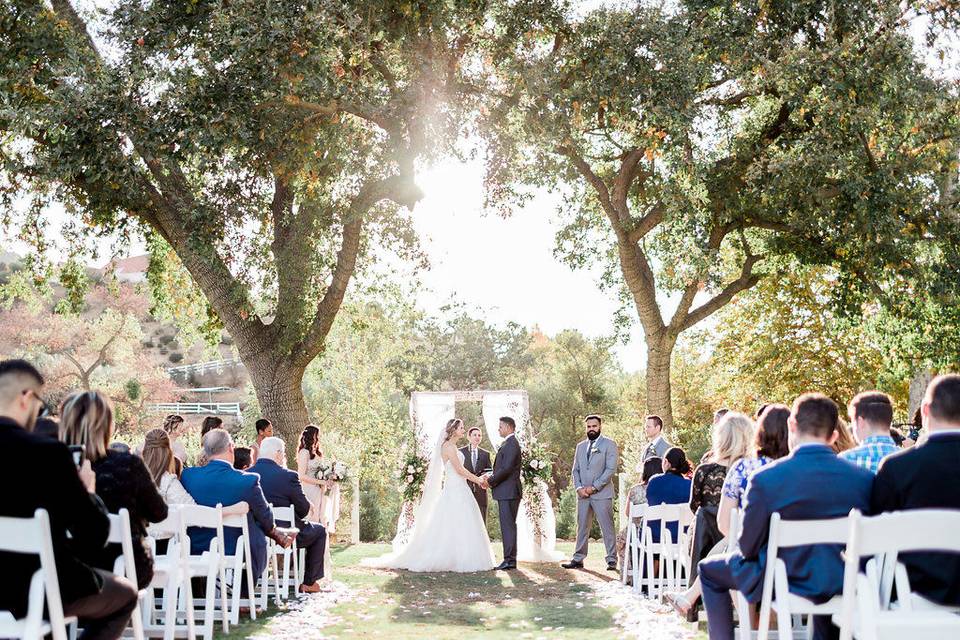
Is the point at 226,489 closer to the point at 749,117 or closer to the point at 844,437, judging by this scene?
the point at 844,437

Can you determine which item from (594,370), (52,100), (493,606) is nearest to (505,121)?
(52,100)

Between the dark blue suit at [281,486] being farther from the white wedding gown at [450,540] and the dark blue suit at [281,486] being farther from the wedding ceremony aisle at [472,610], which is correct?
the white wedding gown at [450,540]

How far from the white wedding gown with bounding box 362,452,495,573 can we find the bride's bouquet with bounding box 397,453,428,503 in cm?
107

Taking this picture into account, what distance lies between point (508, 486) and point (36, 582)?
10.3 metres

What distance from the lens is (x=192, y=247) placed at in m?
13.5

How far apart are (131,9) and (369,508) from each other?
1390 centimetres

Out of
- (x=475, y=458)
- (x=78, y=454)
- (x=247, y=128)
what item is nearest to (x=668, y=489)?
(x=475, y=458)

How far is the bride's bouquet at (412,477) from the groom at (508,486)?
1671 mm

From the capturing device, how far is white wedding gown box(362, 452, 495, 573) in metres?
14.1

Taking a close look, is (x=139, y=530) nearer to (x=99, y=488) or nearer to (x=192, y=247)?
(x=99, y=488)

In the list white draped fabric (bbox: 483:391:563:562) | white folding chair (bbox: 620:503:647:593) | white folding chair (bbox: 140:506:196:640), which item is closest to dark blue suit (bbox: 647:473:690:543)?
white folding chair (bbox: 620:503:647:593)

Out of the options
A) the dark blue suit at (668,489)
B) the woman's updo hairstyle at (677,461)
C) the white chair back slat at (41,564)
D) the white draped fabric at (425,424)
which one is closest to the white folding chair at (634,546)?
the dark blue suit at (668,489)

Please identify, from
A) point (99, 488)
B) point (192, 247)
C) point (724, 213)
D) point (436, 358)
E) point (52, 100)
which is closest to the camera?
point (99, 488)

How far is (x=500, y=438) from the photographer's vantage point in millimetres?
15516
